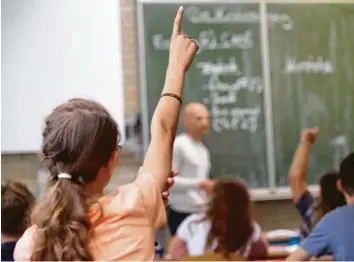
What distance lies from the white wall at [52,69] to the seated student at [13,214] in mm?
1018

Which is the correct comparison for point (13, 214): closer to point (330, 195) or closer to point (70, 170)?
point (70, 170)

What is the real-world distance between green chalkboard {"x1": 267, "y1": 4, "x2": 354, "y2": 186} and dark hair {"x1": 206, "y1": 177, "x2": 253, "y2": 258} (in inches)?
25.9

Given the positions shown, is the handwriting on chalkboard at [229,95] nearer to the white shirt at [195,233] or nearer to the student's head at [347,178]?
the white shirt at [195,233]

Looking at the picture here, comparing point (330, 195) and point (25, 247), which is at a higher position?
point (25, 247)

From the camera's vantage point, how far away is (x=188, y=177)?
10.5 ft

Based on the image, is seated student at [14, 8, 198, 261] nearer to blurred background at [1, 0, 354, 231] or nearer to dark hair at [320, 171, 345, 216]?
dark hair at [320, 171, 345, 216]

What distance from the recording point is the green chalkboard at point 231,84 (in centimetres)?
333

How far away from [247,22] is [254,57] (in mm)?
205

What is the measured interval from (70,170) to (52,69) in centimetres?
187

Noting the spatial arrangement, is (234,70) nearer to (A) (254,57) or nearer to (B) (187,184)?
(A) (254,57)

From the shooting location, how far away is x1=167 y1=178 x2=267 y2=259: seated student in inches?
102

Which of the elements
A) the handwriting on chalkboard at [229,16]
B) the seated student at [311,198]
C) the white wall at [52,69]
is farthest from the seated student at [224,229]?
the handwriting on chalkboard at [229,16]

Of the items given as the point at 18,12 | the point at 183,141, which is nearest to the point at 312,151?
the point at 183,141

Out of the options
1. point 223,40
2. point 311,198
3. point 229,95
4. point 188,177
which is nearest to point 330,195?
point 311,198
